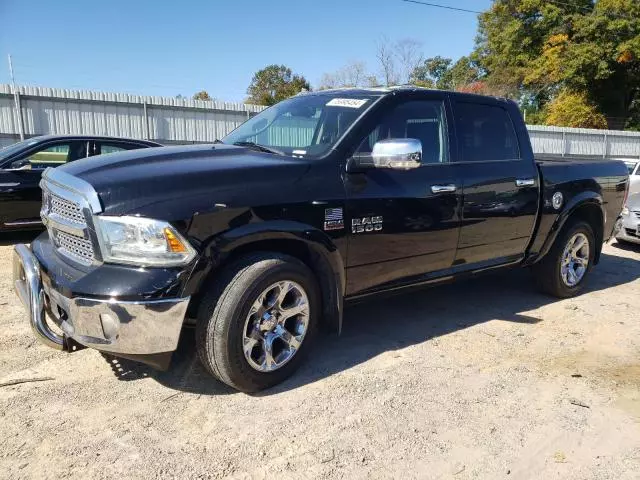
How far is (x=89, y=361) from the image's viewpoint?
3711 mm

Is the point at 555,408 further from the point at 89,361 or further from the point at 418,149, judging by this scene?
the point at 89,361

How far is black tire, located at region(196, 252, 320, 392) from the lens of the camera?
10.00 ft

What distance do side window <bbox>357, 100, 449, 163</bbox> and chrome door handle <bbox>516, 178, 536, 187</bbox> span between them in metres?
0.88

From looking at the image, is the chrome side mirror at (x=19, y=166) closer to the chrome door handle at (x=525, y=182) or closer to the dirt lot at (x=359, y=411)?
the dirt lot at (x=359, y=411)

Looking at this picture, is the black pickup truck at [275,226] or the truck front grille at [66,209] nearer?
the black pickup truck at [275,226]

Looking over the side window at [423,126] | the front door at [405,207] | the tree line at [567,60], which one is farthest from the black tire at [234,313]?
the tree line at [567,60]

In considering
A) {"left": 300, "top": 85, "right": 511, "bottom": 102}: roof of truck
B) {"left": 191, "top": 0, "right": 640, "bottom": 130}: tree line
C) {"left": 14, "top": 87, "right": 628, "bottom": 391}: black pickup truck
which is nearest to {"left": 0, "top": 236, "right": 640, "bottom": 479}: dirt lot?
{"left": 14, "top": 87, "right": 628, "bottom": 391}: black pickup truck

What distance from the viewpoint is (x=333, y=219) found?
3471mm

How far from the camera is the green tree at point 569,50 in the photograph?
3241 centimetres

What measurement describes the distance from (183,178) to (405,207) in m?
1.61

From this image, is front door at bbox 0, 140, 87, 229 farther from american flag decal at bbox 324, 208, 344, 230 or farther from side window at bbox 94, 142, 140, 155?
american flag decal at bbox 324, 208, 344, 230

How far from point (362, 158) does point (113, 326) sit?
186cm

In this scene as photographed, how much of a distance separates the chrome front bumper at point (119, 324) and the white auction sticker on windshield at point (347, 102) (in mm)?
1947

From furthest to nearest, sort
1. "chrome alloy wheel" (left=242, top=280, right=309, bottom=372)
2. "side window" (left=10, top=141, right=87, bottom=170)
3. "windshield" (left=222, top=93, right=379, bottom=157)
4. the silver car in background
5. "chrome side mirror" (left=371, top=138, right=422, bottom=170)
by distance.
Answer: the silver car in background, "side window" (left=10, top=141, right=87, bottom=170), "windshield" (left=222, top=93, right=379, bottom=157), "chrome side mirror" (left=371, top=138, right=422, bottom=170), "chrome alloy wheel" (left=242, top=280, right=309, bottom=372)
